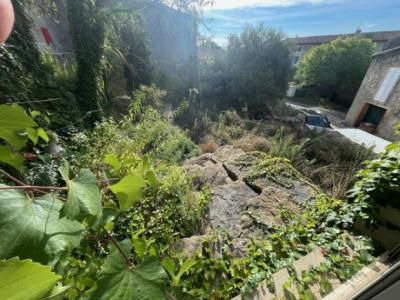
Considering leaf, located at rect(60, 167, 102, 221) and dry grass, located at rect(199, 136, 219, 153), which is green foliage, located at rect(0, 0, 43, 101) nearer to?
leaf, located at rect(60, 167, 102, 221)

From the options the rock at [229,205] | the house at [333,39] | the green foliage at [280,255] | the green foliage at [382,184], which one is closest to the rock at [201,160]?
the rock at [229,205]

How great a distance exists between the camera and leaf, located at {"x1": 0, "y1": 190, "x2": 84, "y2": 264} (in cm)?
40

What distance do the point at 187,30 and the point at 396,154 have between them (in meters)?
11.2

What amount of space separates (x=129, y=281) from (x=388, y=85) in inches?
666

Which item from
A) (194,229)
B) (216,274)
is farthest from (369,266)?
(194,229)

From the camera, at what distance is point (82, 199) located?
1.52ft

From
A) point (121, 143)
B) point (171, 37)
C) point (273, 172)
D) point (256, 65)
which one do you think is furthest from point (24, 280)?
point (171, 37)

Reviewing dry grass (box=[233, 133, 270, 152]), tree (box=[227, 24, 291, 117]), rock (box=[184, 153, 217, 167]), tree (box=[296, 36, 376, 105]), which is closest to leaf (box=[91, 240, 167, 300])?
rock (box=[184, 153, 217, 167])

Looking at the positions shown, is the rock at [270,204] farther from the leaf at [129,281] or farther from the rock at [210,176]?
the leaf at [129,281]

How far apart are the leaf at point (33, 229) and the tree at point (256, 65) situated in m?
9.66

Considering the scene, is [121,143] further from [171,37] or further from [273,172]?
[171,37]

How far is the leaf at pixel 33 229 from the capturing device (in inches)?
15.6

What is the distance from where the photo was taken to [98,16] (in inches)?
180

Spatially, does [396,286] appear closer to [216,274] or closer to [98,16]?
[216,274]
